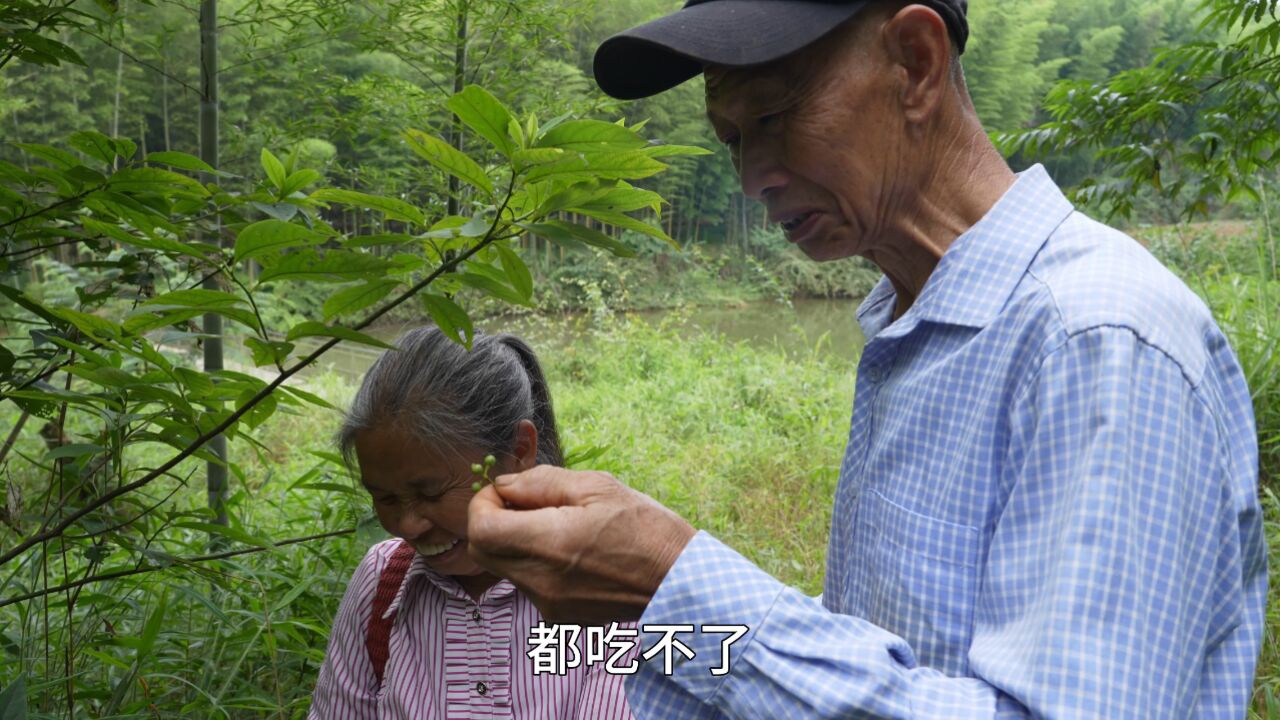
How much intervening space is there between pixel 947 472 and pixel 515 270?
0.48 m

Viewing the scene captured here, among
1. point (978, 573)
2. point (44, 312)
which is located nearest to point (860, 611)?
point (978, 573)

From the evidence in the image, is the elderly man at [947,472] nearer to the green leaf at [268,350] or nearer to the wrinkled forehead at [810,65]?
the wrinkled forehead at [810,65]

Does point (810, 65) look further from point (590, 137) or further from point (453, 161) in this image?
point (453, 161)

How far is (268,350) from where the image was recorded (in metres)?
0.94

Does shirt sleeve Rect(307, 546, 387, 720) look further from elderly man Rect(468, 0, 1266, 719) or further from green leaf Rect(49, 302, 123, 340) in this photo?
elderly man Rect(468, 0, 1266, 719)

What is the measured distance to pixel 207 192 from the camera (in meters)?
1.12

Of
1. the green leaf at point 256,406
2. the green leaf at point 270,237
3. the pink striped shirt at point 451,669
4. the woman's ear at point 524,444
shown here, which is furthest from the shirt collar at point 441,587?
the green leaf at point 270,237

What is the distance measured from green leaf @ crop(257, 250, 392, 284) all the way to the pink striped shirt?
2.15ft

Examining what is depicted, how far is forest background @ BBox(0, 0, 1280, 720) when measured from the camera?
1.01m

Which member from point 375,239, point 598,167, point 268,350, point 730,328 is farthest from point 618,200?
point 730,328

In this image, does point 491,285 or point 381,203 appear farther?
point 491,285

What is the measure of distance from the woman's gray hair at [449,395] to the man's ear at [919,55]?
0.82m

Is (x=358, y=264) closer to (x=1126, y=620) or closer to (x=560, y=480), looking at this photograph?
(x=560, y=480)

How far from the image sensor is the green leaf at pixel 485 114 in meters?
0.80
